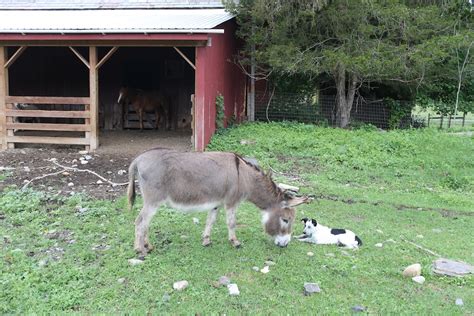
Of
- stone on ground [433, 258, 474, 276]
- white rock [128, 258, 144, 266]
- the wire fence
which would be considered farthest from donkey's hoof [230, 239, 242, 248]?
the wire fence

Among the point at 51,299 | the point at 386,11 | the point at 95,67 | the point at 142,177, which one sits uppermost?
the point at 386,11

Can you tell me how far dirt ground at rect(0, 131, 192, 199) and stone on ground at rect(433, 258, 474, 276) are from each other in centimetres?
492

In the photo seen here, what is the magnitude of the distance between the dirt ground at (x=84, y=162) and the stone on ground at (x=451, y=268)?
4922 mm

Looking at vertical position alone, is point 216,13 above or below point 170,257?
above

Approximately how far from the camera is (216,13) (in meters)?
13.9

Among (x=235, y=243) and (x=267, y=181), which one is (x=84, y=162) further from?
(x=267, y=181)

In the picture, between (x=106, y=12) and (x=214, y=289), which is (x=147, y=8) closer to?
(x=106, y=12)

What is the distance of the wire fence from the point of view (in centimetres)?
1608

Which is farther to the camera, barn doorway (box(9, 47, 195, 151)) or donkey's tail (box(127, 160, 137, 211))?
barn doorway (box(9, 47, 195, 151))

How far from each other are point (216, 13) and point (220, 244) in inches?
379

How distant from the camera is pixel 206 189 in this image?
5.33 m

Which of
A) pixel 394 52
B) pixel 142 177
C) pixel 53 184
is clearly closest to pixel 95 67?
pixel 53 184

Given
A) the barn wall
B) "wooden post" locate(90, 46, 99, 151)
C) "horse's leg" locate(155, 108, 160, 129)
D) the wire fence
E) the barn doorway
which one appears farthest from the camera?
the wire fence

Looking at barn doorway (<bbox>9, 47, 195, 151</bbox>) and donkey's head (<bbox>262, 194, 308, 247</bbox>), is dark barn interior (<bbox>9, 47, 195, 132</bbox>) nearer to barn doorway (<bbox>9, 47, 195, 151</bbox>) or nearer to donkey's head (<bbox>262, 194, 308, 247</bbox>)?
barn doorway (<bbox>9, 47, 195, 151</bbox>)
